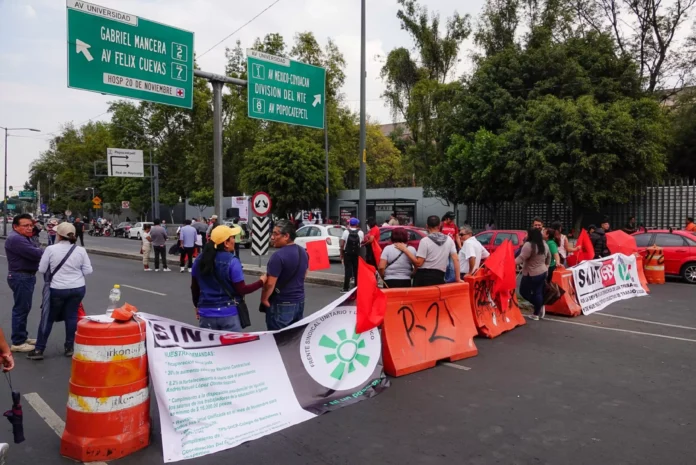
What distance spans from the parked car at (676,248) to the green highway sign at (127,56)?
1199cm

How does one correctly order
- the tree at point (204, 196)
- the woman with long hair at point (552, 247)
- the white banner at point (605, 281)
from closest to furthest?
the woman with long hair at point (552, 247) → the white banner at point (605, 281) → the tree at point (204, 196)

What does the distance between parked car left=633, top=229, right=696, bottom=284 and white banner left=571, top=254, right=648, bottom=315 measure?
2.28m

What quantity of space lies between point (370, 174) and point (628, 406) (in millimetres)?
44436

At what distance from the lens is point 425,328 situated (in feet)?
20.9

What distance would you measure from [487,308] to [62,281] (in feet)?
18.5

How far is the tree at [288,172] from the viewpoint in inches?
1252

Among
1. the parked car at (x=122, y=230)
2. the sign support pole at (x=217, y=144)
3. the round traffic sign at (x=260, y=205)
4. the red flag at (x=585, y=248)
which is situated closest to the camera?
the sign support pole at (x=217, y=144)

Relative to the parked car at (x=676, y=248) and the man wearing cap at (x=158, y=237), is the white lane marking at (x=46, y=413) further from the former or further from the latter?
the parked car at (x=676, y=248)

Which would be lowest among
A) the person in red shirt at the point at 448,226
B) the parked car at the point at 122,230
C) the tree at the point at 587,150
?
the parked car at the point at 122,230

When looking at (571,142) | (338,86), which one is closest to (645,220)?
(571,142)

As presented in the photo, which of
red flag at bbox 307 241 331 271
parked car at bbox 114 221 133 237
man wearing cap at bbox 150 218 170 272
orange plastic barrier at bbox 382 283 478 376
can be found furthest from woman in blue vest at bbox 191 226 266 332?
parked car at bbox 114 221 133 237

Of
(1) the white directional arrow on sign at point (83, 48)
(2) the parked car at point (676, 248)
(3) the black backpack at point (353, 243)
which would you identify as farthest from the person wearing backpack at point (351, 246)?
(2) the parked car at point (676, 248)

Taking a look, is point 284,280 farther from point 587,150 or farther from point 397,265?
point 587,150

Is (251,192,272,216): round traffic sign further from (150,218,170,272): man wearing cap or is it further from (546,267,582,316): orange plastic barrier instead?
(546,267,582,316): orange plastic barrier
